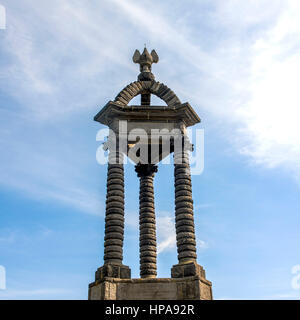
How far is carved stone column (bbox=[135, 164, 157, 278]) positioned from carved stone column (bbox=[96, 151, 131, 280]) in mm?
4616

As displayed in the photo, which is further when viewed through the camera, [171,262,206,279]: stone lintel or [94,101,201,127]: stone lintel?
[94,101,201,127]: stone lintel

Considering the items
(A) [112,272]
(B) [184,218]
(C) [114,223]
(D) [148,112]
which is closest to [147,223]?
(B) [184,218]

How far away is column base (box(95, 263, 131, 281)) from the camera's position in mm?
18688

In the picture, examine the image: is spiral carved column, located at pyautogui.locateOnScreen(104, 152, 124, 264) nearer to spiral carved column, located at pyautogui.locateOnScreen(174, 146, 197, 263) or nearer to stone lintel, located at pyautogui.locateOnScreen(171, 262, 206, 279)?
stone lintel, located at pyautogui.locateOnScreen(171, 262, 206, 279)

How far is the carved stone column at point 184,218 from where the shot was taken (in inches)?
749

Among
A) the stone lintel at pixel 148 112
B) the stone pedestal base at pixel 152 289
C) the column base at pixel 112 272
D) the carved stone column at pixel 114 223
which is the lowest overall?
the stone pedestal base at pixel 152 289

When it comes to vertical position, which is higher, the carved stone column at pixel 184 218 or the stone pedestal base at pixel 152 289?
the carved stone column at pixel 184 218

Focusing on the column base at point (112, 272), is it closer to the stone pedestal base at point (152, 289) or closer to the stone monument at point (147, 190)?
the stone monument at point (147, 190)

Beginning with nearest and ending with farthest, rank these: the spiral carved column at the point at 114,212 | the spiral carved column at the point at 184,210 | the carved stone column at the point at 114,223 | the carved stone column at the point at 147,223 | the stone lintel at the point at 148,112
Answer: the carved stone column at the point at 114,223, the spiral carved column at the point at 114,212, the spiral carved column at the point at 184,210, the stone lintel at the point at 148,112, the carved stone column at the point at 147,223

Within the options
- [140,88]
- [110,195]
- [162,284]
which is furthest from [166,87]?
[162,284]

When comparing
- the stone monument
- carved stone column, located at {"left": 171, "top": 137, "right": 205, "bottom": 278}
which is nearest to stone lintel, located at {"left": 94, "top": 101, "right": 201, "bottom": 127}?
the stone monument

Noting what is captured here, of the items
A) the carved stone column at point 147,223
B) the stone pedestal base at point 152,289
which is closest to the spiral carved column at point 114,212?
the stone pedestal base at point 152,289

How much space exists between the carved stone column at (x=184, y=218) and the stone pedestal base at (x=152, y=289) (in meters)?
0.47
